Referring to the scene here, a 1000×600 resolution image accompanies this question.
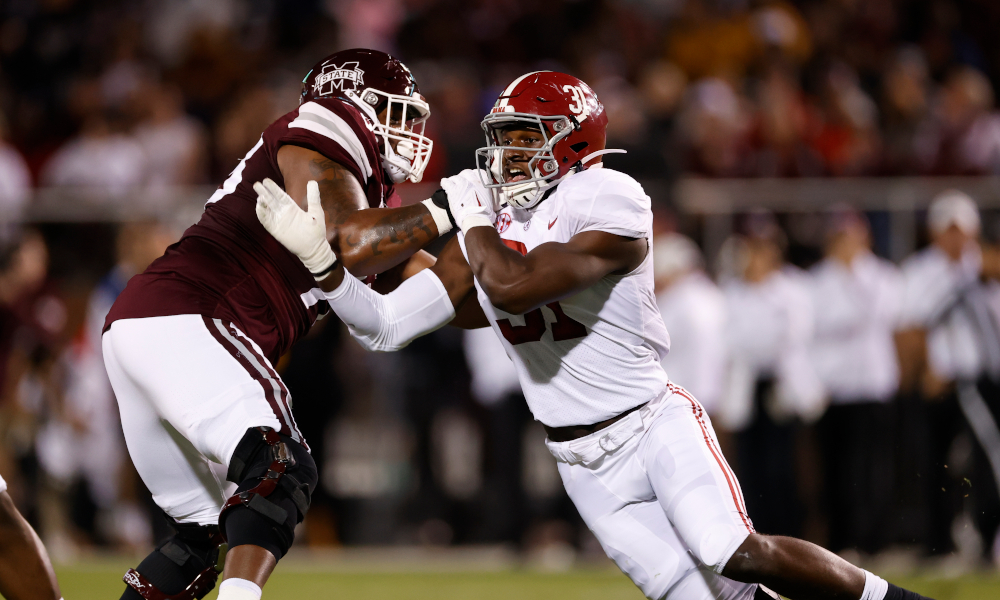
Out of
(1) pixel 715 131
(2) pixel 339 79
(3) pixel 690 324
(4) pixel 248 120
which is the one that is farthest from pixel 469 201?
(4) pixel 248 120

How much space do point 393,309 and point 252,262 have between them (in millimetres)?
477

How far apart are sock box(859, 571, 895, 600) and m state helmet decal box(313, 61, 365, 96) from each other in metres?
2.33

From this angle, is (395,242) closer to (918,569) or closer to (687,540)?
(687,540)

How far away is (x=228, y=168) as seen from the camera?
9016 mm

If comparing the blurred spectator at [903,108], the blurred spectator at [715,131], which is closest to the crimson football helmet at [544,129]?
the blurred spectator at [715,131]

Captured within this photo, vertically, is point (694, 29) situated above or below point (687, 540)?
above

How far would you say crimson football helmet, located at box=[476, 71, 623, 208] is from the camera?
12.1 ft

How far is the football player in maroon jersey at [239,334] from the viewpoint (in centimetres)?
333

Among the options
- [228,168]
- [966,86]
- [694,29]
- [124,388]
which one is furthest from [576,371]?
[694,29]

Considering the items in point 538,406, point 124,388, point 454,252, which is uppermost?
point 454,252

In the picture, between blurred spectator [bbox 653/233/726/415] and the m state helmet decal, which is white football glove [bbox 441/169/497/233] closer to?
the m state helmet decal

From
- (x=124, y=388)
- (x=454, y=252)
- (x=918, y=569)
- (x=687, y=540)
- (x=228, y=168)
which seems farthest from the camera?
(x=228, y=168)

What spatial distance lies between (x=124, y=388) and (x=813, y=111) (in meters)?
7.21

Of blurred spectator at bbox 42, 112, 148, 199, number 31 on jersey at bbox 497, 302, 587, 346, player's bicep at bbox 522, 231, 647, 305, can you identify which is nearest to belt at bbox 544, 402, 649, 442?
number 31 on jersey at bbox 497, 302, 587, 346
